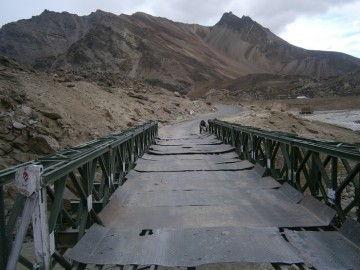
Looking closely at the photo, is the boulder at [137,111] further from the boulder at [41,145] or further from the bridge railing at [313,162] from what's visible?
the bridge railing at [313,162]

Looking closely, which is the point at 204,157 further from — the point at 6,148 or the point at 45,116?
the point at 45,116

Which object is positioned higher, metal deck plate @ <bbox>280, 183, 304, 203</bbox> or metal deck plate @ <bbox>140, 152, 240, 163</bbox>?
metal deck plate @ <bbox>280, 183, 304, 203</bbox>

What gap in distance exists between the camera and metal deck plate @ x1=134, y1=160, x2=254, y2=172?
918 cm

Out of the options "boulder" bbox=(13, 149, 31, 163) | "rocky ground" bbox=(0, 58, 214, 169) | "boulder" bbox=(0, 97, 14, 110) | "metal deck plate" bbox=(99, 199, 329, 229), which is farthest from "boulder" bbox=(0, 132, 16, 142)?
"metal deck plate" bbox=(99, 199, 329, 229)

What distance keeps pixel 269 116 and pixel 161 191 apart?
21.6 metres

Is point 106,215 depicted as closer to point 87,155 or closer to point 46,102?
point 87,155

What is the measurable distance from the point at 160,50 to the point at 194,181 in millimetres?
85914

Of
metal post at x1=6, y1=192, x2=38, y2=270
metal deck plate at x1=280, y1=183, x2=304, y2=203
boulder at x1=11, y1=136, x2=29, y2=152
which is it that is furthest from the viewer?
boulder at x1=11, y1=136, x2=29, y2=152

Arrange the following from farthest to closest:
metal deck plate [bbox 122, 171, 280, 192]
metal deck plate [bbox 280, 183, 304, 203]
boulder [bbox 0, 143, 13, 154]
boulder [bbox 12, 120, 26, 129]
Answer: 1. boulder [bbox 12, 120, 26, 129]
2. boulder [bbox 0, 143, 13, 154]
3. metal deck plate [bbox 122, 171, 280, 192]
4. metal deck plate [bbox 280, 183, 304, 203]

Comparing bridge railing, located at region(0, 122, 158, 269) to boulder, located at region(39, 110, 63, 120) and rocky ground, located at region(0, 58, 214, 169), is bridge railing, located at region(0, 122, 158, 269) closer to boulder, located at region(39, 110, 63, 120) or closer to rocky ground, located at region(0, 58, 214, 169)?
rocky ground, located at region(0, 58, 214, 169)

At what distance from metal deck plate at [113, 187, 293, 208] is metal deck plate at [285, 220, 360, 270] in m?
1.33

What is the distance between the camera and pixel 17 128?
49.2 ft

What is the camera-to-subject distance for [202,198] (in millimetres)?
6523

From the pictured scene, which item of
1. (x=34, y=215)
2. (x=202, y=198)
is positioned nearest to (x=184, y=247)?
(x=34, y=215)
